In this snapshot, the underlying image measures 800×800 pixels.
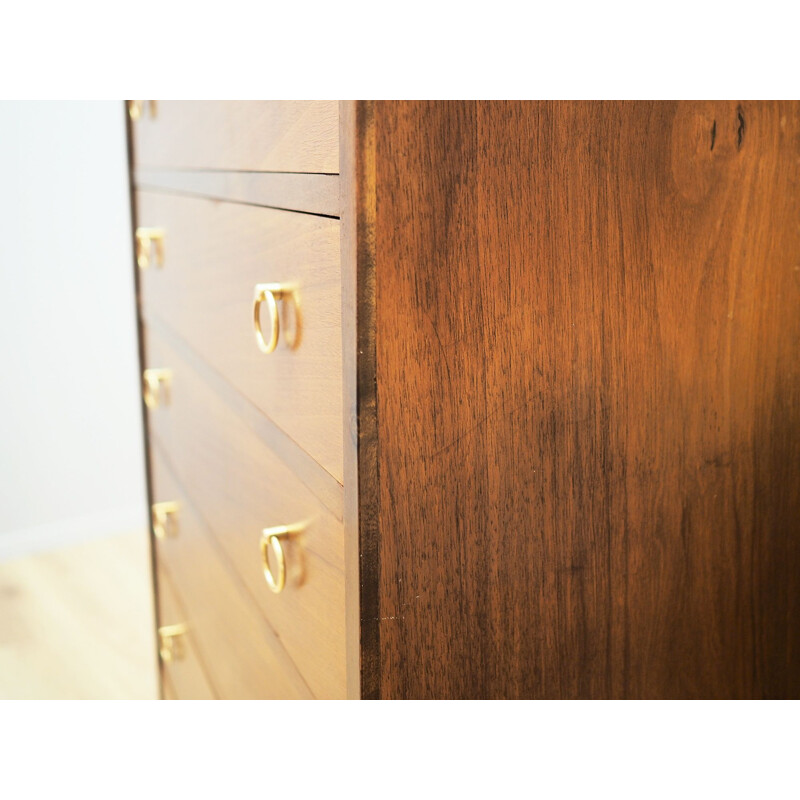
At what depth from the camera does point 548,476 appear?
0.59 metres

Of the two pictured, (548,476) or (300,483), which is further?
(300,483)

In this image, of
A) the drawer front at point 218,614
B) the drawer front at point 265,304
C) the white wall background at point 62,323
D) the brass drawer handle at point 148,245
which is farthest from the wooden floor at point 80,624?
the drawer front at point 265,304

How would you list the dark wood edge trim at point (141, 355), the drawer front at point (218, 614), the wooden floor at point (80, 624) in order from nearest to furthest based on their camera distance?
1. the drawer front at point (218, 614)
2. the dark wood edge trim at point (141, 355)
3. the wooden floor at point (80, 624)

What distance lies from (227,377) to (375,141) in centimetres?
47

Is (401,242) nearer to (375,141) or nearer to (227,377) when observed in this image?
(375,141)

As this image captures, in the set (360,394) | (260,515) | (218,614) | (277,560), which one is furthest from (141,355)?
(360,394)

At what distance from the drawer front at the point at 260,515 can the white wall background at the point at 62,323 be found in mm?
941

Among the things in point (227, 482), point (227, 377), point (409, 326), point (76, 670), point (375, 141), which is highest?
point (375, 141)

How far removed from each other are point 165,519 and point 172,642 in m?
0.22

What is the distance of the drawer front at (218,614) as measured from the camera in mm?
852

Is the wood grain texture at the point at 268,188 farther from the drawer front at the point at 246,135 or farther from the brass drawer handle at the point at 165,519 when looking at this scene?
the brass drawer handle at the point at 165,519

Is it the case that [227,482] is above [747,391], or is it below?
below

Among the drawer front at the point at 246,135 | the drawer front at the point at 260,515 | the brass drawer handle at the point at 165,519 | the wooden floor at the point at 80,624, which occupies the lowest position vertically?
the wooden floor at the point at 80,624

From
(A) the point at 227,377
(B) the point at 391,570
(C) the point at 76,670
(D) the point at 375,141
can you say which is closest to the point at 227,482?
(A) the point at 227,377
